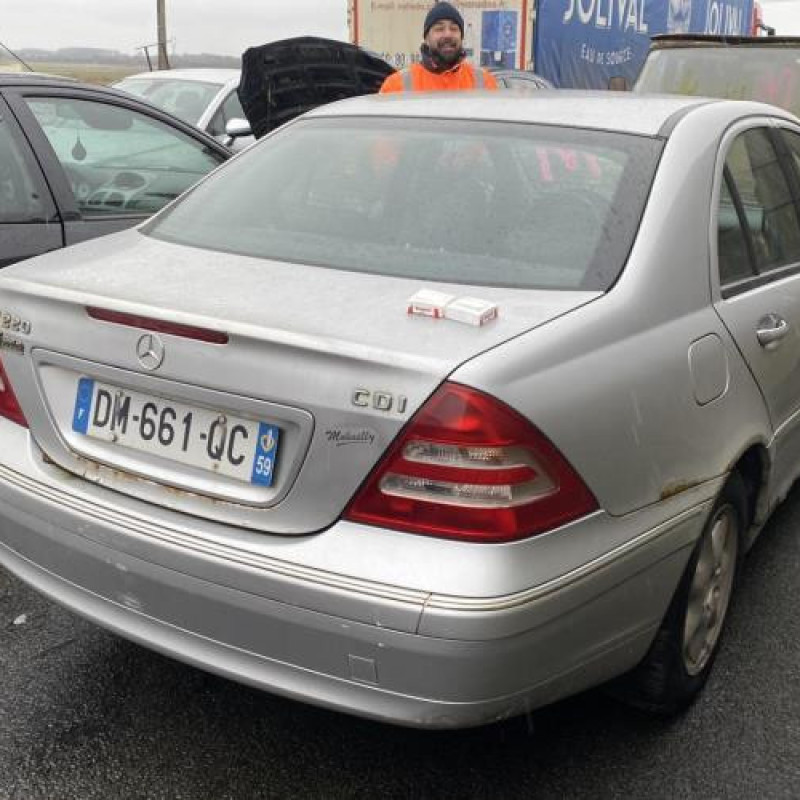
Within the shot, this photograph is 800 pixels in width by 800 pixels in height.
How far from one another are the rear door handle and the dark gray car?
8.12ft

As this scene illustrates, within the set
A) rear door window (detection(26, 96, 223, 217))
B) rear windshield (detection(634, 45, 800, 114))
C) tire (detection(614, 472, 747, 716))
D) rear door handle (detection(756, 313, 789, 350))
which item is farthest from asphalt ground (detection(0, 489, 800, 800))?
rear windshield (detection(634, 45, 800, 114))

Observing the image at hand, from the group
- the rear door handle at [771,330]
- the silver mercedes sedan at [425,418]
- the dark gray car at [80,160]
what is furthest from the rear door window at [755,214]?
the dark gray car at [80,160]

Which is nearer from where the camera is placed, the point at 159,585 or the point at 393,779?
the point at 159,585

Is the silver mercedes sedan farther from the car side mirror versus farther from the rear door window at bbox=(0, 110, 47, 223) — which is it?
the car side mirror

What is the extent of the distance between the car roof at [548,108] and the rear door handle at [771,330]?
564 mm

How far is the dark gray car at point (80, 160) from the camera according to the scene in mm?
3785

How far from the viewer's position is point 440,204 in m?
2.58

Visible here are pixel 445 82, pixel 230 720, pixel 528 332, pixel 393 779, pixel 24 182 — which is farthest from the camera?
pixel 445 82

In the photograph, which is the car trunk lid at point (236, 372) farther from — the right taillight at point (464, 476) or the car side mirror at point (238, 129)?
the car side mirror at point (238, 129)

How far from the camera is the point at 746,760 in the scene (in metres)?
2.45

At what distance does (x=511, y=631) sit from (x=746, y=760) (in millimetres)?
971

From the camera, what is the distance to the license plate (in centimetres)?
200

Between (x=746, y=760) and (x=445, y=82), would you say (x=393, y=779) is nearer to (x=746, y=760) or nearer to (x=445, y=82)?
(x=746, y=760)

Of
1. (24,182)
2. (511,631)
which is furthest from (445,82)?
(511,631)
